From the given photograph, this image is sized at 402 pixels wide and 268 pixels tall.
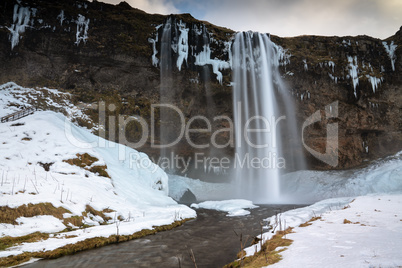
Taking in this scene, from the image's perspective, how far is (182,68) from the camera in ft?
94.6

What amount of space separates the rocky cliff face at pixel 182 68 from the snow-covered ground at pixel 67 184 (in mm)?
11425

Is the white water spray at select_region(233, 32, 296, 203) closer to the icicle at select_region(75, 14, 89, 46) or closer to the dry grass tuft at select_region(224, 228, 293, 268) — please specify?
the icicle at select_region(75, 14, 89, 46)

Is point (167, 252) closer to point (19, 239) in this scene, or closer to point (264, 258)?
point (264, 258)

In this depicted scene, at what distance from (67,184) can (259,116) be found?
2555 cm

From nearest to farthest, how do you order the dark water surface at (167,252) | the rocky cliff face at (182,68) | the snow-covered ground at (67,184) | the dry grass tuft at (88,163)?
the dark water surface at (167,252), the snow-covered ground at (67,184), the dry grass tuft at (88,163), the rocky cliff face at (182,68)

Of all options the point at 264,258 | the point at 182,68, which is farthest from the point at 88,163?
the point at 182,68

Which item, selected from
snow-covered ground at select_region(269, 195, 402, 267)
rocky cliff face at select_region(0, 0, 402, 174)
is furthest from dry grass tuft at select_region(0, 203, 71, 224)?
rocky cliff face at select_region(0, 0, 402, 174)

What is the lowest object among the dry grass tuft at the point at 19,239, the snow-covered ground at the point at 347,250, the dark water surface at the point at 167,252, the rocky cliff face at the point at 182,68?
the dark water surface at the point at 167,252

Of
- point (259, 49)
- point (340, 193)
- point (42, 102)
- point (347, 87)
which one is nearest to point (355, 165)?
point (340, 193)

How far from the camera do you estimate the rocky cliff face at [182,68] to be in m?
25.8

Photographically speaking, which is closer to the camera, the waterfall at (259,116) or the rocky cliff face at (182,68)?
the rocky cliff face at (182,68)

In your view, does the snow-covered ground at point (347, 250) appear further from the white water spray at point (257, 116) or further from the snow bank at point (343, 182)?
the white water spray at point (257, 116)

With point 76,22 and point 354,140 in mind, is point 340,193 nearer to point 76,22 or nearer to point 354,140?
point 354,140

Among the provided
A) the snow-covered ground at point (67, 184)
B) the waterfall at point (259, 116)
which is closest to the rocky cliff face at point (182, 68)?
the waterfall at point (259, 116)
